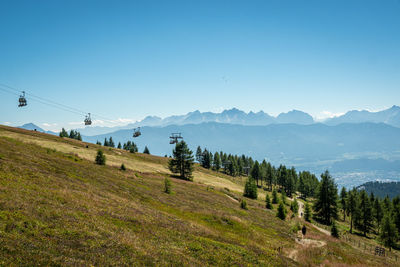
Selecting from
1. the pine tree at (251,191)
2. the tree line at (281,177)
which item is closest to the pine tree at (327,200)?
the pine tree at (251,191)

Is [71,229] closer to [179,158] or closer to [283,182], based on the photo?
[179,158]

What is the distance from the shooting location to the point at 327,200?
70.7 meters

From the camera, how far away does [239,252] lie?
1986cm

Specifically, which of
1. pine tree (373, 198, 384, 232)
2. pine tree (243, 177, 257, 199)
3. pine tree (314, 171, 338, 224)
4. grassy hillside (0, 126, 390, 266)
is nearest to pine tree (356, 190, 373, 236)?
pine tree (373, 198, 384, 232)

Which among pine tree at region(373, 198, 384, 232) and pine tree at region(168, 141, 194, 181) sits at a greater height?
pine tree at region(168, 141, 194, 181)

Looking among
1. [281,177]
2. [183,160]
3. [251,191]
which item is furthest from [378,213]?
[183,160]

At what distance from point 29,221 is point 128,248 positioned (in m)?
6.83

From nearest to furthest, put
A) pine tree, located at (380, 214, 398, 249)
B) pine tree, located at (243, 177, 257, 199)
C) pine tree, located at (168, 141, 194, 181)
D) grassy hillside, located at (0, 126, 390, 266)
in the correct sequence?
grassy hillside, located at (0, 126, 390, 266)
pine tree, located at (380, 214, 398, 249)
pine tree, located at (168, 141, 194, 181)
pine tree, located at (243, 177, 257, 199)

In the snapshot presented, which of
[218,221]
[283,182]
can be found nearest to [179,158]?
[218,221]

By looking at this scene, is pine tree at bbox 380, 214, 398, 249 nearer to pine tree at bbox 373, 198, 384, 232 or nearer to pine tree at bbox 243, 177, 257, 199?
pine tree at bbox 373, 198, 384, 232

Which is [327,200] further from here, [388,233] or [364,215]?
[364,215]

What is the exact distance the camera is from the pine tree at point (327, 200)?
2761 inches

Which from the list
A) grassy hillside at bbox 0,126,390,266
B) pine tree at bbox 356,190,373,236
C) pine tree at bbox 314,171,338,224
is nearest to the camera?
grassy hillside at bbox 0,126,390,266

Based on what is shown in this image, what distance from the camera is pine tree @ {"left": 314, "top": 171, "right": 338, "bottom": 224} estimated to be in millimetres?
70125
